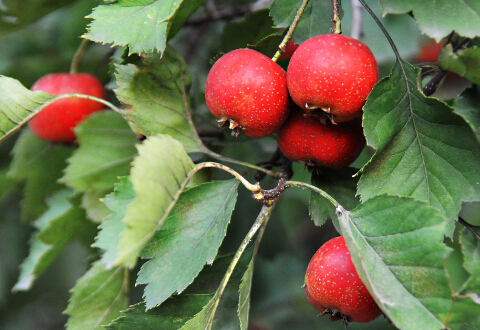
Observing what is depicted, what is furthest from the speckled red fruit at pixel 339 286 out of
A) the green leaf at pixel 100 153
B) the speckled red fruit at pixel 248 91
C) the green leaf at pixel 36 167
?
the green leaf at pixel 36 167

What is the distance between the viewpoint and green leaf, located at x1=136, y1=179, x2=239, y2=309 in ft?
2.78

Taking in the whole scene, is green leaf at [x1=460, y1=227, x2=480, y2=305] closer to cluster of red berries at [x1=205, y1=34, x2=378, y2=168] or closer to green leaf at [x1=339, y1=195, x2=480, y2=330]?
green leaf at [x1=339, y1=195, x2=480, y2=330]

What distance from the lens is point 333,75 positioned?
77cm

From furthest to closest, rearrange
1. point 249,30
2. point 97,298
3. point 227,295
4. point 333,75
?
point 249,30, point 97,298, point 227,295, point 333,75

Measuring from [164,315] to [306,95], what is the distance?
53cm

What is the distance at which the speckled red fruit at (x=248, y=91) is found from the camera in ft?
2.72

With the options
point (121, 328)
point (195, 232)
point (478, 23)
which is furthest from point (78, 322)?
point (478, 23)

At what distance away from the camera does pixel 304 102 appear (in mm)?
806

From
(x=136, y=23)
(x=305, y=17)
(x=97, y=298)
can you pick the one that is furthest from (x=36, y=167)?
(x=305, y=17)

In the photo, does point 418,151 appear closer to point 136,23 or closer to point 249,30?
point 136,23

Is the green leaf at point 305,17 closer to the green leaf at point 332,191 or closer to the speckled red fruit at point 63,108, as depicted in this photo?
the green leaf at point 332,191

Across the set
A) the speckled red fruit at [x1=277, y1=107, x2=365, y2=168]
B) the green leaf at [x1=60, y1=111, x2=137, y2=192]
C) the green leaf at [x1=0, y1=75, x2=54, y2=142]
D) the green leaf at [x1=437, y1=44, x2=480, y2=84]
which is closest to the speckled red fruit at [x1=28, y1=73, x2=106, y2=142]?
the green leaf at [x1=60, y1=111, x2=137, y2=192]

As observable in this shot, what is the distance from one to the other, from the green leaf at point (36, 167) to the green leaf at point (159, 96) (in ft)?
2.13

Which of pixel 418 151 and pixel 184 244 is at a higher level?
pixel 418 151
